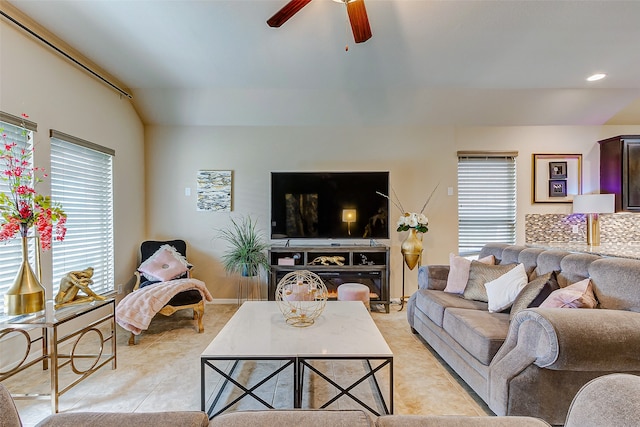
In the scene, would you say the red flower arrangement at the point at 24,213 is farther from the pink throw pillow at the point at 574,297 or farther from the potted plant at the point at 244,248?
the pink throw pillow at the point at 574,297

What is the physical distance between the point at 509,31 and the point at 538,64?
0.81 m

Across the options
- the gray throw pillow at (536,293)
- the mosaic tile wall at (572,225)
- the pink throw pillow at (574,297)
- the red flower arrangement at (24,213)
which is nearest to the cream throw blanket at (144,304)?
→ the red flower arrangement at (24,213)

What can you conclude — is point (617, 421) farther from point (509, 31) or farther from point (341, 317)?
point (509, 31)

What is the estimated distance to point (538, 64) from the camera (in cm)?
330

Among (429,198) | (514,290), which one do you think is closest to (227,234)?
(429,198)

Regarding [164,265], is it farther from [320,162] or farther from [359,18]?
[359,18]

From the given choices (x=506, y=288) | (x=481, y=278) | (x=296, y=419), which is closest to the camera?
(x=296, y=419)

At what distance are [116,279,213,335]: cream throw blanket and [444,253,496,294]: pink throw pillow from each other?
2.61 metres

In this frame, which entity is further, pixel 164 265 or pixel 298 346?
pixel 164 265

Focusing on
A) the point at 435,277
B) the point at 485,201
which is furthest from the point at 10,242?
the point at 485,201

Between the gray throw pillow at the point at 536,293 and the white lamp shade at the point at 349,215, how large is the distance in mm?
2244

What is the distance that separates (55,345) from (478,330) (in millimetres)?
2645

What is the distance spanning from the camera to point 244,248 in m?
3.92

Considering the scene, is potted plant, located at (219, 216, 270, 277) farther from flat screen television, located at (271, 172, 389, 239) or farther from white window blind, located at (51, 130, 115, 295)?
white window blind, located at (51, 130, 115, 295)
